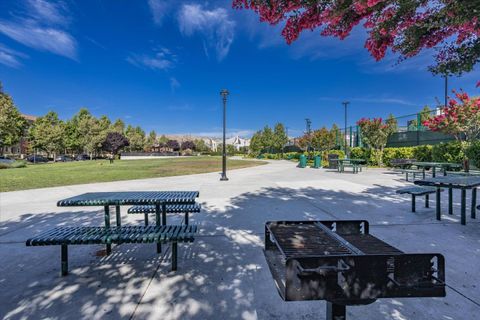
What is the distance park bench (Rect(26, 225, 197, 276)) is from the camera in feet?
9.04

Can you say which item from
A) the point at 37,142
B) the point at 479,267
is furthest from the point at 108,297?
the point at 37,142

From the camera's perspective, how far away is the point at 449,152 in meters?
15.2

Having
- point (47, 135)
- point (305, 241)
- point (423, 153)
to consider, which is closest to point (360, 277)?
point (305, 241)

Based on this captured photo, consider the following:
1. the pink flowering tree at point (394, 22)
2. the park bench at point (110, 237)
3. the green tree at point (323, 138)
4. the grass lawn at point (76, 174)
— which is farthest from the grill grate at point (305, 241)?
the green tree at point (323, 138)

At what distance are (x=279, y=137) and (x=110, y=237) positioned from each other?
47.2m

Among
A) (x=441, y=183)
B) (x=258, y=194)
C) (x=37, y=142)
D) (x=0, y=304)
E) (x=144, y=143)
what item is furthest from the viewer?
(x=144, y=143)

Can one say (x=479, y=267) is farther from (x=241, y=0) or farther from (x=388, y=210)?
(x=241, y=0)

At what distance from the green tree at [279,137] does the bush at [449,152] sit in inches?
1294

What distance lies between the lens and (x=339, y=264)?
1.23 meters

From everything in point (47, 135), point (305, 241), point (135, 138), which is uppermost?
point (135, 138)

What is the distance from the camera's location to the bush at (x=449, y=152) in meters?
14.4

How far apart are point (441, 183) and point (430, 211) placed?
5.37 feet

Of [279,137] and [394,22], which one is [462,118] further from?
[279,137]

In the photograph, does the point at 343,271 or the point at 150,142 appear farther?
the point at 150,142
